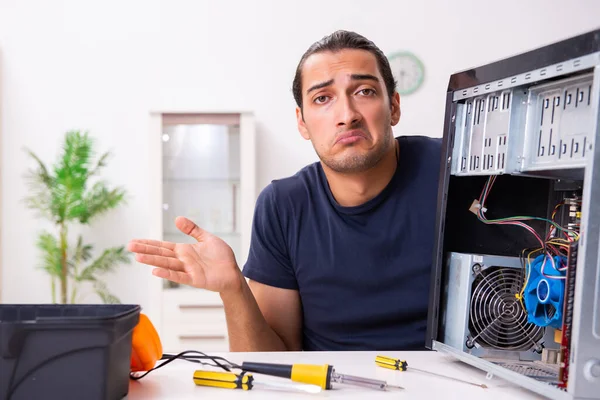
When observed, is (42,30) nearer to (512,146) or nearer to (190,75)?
(190,75)

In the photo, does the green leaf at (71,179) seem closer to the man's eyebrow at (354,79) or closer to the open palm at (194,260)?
the man's eyebrow at (354,79)

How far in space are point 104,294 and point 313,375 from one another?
366cm

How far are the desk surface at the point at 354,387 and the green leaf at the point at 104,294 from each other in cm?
330

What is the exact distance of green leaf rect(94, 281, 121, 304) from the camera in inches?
171

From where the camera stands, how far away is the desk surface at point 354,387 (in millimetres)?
989

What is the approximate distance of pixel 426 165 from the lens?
188cm

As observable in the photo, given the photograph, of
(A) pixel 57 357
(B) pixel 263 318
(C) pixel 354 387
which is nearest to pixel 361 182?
(B) pixel 263 318

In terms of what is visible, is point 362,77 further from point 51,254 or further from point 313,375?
point 51,254

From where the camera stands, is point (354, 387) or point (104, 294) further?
point (104, 294)

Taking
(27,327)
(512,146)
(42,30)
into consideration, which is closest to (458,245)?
(512,146)

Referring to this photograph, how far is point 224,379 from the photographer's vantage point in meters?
1.03

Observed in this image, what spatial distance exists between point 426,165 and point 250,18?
3033 millimetres

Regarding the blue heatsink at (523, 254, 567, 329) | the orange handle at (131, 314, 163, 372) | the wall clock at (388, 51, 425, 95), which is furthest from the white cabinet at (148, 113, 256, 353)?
the blue heatsink at (523, 254, 567, 329)

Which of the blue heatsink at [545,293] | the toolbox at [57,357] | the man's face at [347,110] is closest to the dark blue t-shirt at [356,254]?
the man's face at [347,110]
